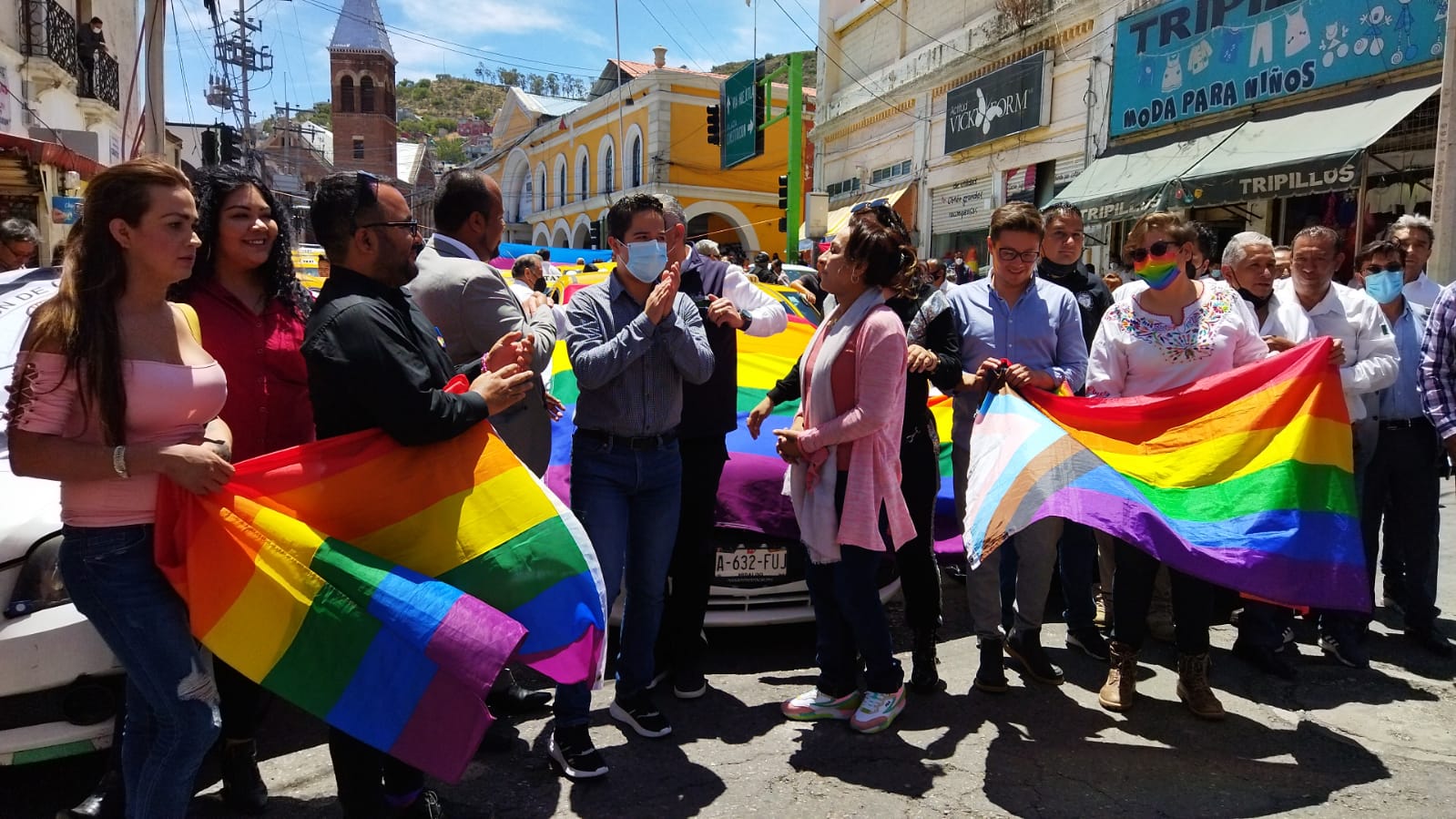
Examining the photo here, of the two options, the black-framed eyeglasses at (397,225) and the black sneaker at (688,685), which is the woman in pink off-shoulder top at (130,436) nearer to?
the black-framed eyeglasses at (397,225)

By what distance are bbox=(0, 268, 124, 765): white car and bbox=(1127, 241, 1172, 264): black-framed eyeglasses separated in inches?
155

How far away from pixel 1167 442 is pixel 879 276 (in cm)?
137

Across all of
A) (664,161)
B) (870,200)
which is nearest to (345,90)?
(664,161)

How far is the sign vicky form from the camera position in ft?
35.8

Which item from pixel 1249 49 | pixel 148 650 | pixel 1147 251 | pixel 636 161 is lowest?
pixel 148 650

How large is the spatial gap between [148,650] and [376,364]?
902 millimetres

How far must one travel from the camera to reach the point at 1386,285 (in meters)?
4.71

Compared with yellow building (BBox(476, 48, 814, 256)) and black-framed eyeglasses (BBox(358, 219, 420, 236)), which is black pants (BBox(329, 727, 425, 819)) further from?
yellow building (BBox(476, 48, 814, 256))

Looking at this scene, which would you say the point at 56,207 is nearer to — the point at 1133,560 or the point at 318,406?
the point at 318,406

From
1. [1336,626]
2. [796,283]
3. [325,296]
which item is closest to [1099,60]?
[796,283]

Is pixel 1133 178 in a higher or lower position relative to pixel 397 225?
higher

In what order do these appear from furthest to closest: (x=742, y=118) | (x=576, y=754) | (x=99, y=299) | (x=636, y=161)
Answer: (x=636, y=161), (x=742, y=118), (x=576, y=754), (x=99, y=299)

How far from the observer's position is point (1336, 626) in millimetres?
4414

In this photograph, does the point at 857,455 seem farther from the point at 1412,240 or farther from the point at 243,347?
the point at 1412,240
